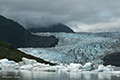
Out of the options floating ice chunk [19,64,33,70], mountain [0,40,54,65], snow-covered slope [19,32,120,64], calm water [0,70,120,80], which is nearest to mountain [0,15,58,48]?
snow-covered slope [19,32,120,64]

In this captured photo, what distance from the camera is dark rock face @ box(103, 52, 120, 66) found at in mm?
82775

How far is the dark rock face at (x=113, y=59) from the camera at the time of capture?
3259 inches

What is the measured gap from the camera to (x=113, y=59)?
83750 millimetres

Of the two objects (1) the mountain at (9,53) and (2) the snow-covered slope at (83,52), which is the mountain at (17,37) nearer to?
(2) the snow-covered slope at (83,52)

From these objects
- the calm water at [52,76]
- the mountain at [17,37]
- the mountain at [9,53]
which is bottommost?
the calm water at [52,76]

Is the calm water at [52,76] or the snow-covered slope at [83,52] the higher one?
the snow-covered slope at [83,52]

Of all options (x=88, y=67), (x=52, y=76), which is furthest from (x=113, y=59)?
(x=52, y=76)

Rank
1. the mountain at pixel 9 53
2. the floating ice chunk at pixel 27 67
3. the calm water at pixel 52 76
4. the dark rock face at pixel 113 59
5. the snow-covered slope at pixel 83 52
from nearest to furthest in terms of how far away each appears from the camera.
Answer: the calm water at pixel 52 76 < the floating ice chunk at pixel 27 67 < the mountain at pixel 9 53 < the dark rock face at pixel 113 59 < the snow-covered slope at pixel 83 52

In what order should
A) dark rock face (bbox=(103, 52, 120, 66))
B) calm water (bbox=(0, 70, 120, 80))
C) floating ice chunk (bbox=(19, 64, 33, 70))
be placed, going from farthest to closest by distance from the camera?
dark rock face (bbox=(103, 52, 120, 66)) → floating ice chunk (bbox=(19, 64, 33, 70)) → calm water (bbox=(0, 70, 120, 80))

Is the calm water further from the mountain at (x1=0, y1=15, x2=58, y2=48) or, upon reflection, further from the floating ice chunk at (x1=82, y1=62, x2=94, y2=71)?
the mountain at (x1=0, y1=15, x2=58, y2=48)

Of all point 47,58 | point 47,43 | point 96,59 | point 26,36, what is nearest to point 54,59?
point 47,58

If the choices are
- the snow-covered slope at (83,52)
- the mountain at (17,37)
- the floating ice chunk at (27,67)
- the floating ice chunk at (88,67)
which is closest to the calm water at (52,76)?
the floating ice chunk at (88,67)

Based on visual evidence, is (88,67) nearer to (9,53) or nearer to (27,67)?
(27,67)

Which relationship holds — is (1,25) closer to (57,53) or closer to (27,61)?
(57,53)
